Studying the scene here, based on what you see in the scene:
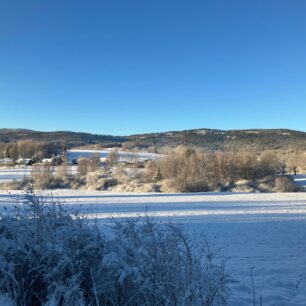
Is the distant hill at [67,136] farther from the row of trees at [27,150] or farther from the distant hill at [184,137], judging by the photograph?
the row of trees at [27,150]

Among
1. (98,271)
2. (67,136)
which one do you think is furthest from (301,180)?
(67,136)

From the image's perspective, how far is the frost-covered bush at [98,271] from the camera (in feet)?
13.9

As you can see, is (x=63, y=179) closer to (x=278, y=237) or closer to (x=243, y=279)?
(x=278, y=237)

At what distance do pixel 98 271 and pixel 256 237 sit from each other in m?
6.08

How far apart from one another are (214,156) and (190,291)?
26596mm

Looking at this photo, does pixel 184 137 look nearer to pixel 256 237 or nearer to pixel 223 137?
pixel 223 137

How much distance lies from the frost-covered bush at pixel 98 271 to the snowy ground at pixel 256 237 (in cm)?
143

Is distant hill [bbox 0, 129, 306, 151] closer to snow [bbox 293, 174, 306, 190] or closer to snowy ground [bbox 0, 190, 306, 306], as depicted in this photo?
snow [bbox 293, 174, 306, 190]

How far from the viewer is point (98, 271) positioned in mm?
4320

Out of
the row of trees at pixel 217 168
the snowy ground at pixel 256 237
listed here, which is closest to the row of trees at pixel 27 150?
the row of trees at pixel 217 168

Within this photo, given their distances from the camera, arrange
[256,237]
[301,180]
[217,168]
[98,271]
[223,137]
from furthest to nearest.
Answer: [223,137] < [217,168] < [301,180] < [256,237] < [98,271]

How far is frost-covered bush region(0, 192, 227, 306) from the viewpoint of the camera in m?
4.23

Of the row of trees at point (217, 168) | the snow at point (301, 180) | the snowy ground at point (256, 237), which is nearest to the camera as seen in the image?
the snowy ground at point (256, 237)

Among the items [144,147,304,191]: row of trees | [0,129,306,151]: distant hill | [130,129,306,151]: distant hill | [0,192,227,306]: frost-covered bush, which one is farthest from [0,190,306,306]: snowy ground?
[0,129,306,151]: distant hill
